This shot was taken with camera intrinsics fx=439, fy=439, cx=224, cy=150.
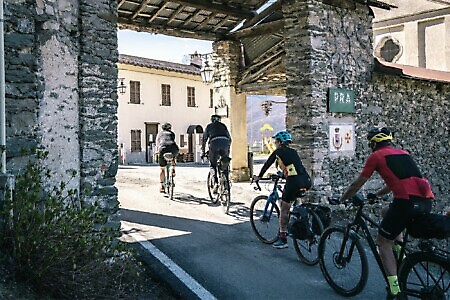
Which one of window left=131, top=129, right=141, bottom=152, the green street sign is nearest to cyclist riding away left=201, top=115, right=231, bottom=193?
the green street sign

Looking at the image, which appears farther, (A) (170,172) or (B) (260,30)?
(B) (260,30)

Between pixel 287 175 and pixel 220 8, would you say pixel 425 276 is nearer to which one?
pixel 287 175

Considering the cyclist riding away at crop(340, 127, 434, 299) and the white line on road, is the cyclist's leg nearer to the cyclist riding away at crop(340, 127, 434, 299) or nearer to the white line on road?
the white line on road

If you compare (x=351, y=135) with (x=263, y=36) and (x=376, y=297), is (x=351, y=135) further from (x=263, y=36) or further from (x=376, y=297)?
(x=376, y=297)

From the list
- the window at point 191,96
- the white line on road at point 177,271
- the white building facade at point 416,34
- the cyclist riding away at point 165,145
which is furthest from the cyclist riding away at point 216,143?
the window at point 191,96

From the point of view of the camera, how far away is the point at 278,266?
5.65 m

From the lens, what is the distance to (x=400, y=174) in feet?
13.6

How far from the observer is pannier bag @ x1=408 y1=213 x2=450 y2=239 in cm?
393

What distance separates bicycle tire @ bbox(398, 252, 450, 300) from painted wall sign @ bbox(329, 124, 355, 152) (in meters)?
5.22

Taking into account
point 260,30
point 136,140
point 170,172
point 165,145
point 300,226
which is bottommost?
point 300,226

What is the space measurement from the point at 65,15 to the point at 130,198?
569 centimetres

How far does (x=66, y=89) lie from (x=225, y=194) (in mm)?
4067

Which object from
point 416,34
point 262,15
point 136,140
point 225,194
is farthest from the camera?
point 136,140

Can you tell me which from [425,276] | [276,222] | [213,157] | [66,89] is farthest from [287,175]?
[213,157]
